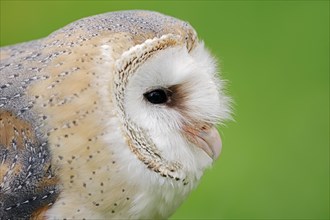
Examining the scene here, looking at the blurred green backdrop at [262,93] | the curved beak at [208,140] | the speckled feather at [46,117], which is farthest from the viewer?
the blurred green backdrop at [262,93]

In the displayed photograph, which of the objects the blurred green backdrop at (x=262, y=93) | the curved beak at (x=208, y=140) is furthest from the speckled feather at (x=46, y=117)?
the blurred green backdrop at (x=262, y=93)

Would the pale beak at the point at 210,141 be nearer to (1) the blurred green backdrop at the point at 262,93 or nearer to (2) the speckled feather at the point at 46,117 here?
(2) the speckled feather at the point at 46,117

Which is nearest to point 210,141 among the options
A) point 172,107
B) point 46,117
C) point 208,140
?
point 208,140

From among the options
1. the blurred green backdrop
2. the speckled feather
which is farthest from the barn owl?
the blurred green backdrop

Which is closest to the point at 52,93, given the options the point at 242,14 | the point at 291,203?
the point at 291,203

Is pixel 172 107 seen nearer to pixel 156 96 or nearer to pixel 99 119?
pixel 156 96

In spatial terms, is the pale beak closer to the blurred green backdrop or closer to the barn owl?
the barn owl
